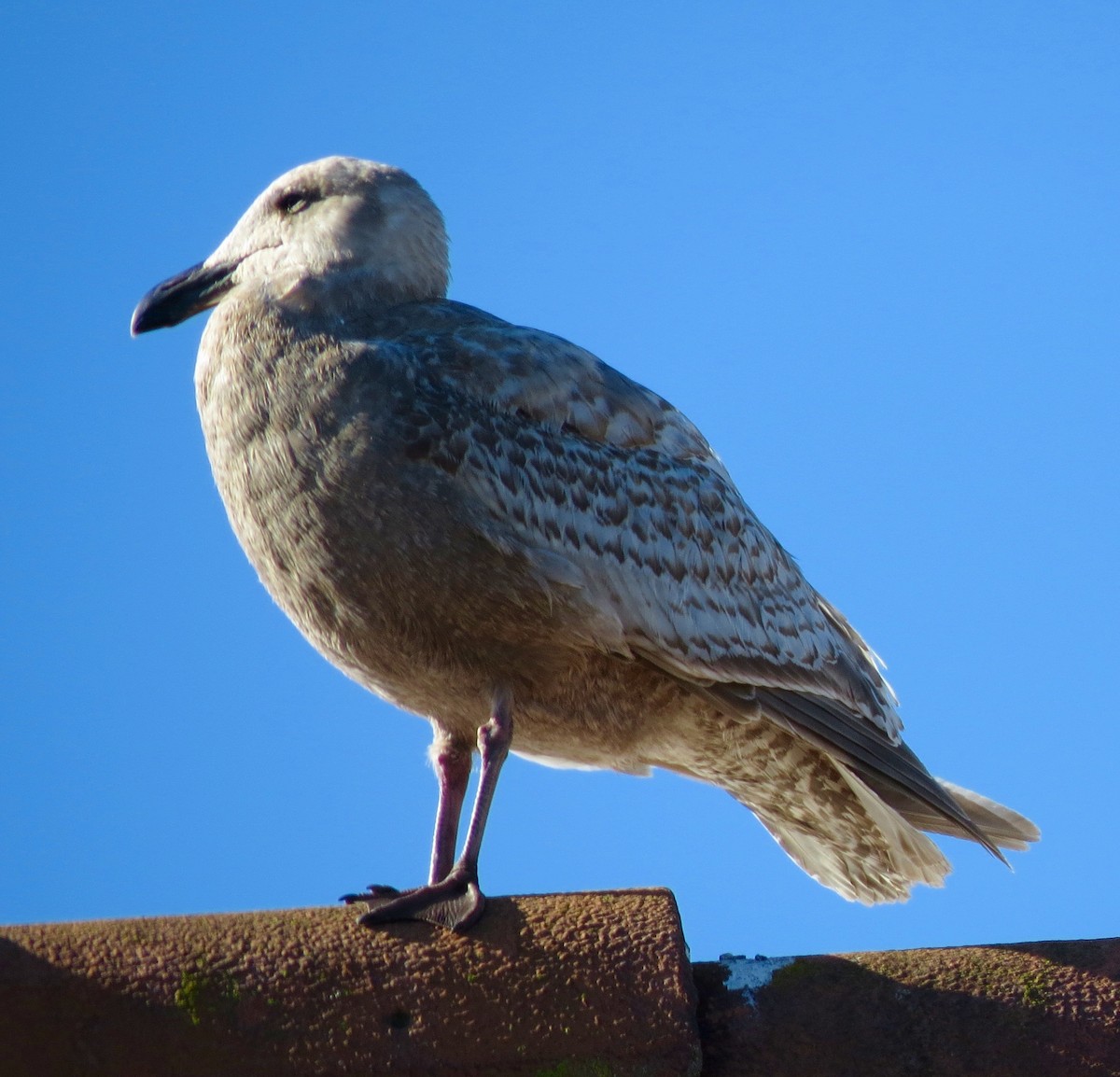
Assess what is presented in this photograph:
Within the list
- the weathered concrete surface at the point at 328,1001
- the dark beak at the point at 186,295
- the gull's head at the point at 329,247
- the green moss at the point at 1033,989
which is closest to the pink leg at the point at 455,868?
the weathered concrete surface at the point at 328,1001

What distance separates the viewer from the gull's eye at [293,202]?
16.3ft

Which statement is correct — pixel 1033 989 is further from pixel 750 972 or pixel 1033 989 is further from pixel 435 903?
pixel 435 903

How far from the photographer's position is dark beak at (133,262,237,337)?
498 centimetres

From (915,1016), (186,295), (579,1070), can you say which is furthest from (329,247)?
(915,1016)

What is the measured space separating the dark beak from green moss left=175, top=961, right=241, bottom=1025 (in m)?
2.44

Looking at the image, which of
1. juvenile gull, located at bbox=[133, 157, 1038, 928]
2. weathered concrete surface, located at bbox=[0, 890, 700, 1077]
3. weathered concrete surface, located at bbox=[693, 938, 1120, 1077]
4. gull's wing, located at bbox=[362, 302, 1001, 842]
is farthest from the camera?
gull's wing, located at bbox=[362, 302, 1001, 842]

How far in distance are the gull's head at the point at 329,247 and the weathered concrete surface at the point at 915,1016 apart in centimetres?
231

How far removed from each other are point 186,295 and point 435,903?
→ 217 cm

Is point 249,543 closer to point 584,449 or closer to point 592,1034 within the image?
point 584,449

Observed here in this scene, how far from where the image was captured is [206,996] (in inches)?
119

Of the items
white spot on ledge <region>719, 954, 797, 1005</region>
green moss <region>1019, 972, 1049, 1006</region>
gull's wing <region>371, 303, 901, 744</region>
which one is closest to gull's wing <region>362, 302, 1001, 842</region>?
gull's wing <region>371, 303, 901, 744</region>

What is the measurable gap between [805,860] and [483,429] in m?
1.85

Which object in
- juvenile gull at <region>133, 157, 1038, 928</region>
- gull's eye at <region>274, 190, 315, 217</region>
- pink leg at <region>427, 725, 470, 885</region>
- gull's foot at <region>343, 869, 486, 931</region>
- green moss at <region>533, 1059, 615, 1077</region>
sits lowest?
green moss at <region>533, 1059, 615, 1077</region>

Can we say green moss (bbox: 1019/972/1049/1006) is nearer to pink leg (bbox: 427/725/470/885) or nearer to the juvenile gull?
the juvenile gull
